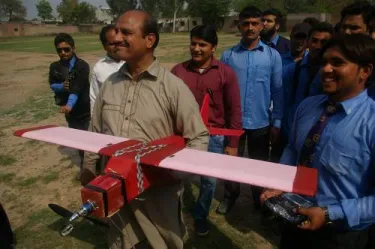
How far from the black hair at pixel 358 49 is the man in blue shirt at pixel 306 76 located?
119 centimetres

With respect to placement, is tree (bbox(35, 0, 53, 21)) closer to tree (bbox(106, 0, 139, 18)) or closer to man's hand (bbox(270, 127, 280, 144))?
tree (bbox(106, 0, 139, 18))

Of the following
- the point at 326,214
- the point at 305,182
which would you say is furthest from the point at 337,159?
the point at 305,182

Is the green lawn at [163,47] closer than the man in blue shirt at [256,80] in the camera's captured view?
No

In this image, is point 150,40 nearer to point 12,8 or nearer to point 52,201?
point 52,201

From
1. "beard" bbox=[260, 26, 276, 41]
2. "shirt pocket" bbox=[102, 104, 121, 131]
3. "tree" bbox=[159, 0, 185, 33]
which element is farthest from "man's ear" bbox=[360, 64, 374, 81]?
"tree" bbox=[159, 0, 185, 33]

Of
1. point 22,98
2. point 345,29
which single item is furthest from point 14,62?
point 345,29

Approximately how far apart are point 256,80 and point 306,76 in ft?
1.73

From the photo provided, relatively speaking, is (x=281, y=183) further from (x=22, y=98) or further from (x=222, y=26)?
(x=222, y=26)

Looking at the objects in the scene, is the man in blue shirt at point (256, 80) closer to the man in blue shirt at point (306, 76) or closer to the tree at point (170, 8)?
the man in blue shirt at point (306, 76)

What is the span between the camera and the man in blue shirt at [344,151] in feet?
5.51

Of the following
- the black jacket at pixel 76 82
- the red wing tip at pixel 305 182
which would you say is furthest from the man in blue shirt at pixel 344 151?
the black jacket at pixel 76 82

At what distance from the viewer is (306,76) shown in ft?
10.8

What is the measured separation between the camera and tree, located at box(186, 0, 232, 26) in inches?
2297

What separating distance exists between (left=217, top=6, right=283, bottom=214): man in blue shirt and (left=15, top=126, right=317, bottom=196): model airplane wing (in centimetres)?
190
